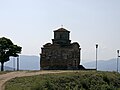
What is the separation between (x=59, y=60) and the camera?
6456cm

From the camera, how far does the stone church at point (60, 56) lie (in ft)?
212

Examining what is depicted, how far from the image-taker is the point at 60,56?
6444 centimetres

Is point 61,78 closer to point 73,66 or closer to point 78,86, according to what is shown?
point 78,86

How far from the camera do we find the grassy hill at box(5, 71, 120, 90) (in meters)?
31.1

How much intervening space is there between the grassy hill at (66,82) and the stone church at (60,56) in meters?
17.0

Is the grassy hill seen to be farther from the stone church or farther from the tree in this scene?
the tree

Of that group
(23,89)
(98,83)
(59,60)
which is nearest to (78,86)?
(98,83)

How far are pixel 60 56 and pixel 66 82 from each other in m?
27.5

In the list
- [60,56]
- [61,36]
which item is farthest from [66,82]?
[61,36]

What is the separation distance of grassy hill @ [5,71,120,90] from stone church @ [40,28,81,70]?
16964mm

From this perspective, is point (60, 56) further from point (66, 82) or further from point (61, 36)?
point (66, 82)

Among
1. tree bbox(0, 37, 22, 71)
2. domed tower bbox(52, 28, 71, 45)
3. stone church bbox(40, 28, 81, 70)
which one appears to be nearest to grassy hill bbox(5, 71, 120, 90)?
stone church bbox(40, 28, 81, 70)

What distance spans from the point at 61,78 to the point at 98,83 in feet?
21.4

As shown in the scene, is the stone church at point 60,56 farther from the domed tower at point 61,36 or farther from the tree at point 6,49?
the tree at point 6,49
